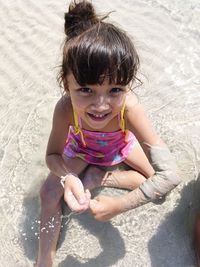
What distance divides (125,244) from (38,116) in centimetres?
105

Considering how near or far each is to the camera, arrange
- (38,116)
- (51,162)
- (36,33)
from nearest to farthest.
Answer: (51,162) < (38,116) < (36,33)

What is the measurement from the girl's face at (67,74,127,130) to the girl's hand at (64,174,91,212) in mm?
342

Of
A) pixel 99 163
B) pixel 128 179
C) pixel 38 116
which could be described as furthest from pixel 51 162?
pixel 38 116

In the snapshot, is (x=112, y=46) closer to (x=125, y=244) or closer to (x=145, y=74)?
(x=125, y=244)

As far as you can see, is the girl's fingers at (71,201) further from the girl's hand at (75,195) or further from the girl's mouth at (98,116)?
the girl's mouth at (98,116)

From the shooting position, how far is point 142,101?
3.00 m

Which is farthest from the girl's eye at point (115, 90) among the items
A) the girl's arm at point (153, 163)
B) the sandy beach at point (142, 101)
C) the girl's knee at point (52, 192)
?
the sandy beach at point (142, 101)

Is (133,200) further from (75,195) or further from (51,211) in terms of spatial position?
(51,211)

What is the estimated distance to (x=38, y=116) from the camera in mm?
3006

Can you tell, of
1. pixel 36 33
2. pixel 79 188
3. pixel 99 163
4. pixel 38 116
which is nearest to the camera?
pixel 79 188

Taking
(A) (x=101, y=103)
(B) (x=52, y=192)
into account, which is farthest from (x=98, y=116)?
(B) (x=52, y=192)

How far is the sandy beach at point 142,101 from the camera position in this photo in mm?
2422

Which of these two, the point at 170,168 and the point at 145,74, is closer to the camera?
the point at 170,168

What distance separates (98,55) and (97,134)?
593 millimetres
